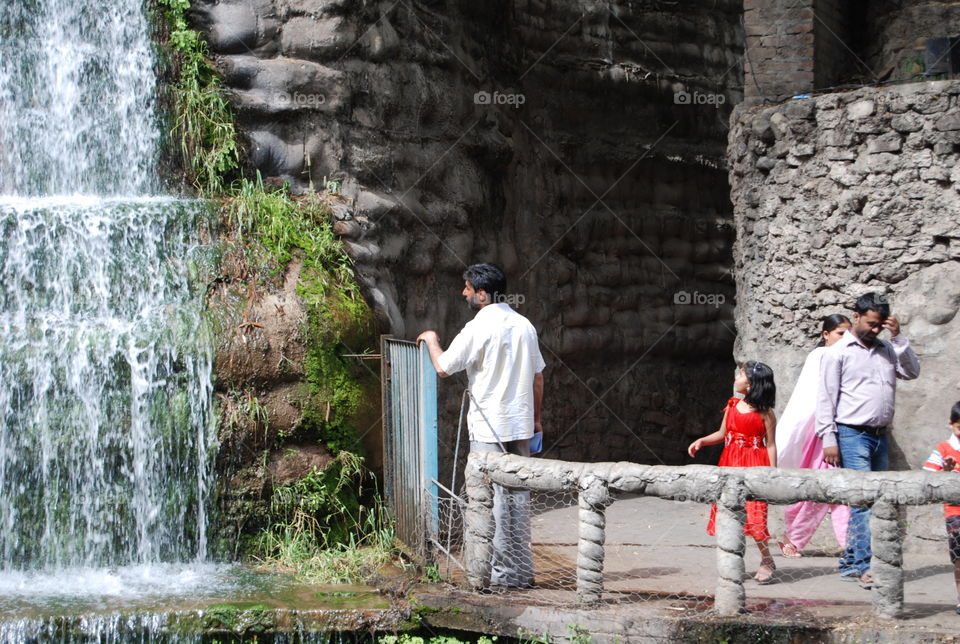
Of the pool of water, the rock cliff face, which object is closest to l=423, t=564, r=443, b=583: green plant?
the pool of water

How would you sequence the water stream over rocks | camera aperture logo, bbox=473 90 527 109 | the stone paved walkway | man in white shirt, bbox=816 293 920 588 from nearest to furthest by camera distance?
1. the stone paved walkway
2. man in white shirt, bbox=816 293 920 588
3. the water stream over rocks
4. camera aperture logo, bbox=473 90 527 109

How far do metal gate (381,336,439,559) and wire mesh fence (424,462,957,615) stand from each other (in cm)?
16

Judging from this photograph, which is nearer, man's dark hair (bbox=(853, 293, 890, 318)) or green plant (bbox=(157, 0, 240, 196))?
man's dark hair (bbox=(853, 293, 890, 318))

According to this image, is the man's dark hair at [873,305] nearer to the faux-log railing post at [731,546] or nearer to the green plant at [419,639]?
the faux-log railing post at [731,546]

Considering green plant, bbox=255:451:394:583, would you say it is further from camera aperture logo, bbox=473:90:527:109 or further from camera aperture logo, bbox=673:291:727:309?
camera aperture logo, bbox=673:291:727:309

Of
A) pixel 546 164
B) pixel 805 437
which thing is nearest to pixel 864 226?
pixel 805 437

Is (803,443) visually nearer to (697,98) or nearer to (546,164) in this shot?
(546,164)

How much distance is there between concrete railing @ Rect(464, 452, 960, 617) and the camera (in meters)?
5.38

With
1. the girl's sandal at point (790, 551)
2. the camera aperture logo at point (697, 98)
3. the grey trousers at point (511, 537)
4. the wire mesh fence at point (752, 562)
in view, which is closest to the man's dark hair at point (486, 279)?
the grey trousers at point (511, 537)

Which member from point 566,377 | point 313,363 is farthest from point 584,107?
point 313,363

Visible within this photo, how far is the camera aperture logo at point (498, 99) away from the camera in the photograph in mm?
10750

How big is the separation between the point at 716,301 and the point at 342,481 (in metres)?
7.59

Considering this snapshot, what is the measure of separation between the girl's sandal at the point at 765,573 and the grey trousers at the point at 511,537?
1336 mm

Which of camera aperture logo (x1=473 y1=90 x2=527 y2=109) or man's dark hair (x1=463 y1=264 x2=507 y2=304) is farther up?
camera aperture logo (x1=473 y1=90 x2=527 y2=109)
